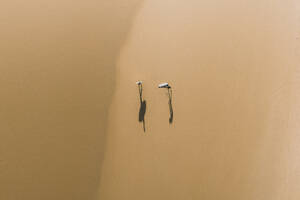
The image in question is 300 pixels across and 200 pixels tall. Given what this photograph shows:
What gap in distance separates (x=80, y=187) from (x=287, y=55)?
1.75 metres

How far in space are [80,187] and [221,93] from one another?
1444 millimetres

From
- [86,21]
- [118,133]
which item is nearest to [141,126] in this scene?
[118,133]

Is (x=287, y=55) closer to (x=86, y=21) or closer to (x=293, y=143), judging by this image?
(x=293, y=143)

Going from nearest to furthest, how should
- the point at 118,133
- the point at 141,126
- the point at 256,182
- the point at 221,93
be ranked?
the point at 256,182
the point at 221,93
the point at 141,126
the point at 118,133

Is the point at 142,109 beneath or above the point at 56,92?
beneath

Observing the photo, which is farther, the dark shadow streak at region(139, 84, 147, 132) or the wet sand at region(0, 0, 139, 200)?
the wet sand at region(0, 0, 139, 200)

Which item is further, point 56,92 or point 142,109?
point 56,92

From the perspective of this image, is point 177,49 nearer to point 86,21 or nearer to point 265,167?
point 265,167

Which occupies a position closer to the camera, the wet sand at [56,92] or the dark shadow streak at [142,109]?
the dark shadow streak at [142,109]

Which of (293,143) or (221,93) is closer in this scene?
(293,143)

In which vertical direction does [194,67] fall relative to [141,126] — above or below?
above

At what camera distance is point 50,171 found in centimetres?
214

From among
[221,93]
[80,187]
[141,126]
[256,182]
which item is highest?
[221,93]

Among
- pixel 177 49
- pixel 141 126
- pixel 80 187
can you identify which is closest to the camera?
pixel 177 49
